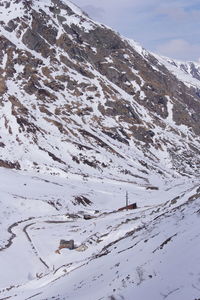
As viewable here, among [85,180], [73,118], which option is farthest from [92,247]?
[73,118]

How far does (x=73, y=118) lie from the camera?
157250mm

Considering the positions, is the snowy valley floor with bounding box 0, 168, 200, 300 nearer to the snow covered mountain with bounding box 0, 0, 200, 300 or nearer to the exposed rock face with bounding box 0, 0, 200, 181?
the snow covered mountain with bounding box 0, 0, 200, 300

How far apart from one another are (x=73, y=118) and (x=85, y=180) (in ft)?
160

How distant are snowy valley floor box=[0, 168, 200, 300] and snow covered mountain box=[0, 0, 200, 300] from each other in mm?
97

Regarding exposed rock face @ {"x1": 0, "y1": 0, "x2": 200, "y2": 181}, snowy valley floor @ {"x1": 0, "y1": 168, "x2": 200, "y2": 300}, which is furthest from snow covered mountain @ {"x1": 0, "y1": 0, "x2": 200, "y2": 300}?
exposed rock face @ {"x1": 0, "y1": 0, "x2": 200, "y2": 181}

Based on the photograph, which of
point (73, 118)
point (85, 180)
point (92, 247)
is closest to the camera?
point (92, 247)

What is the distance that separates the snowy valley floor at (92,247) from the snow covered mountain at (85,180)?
0.32 ft

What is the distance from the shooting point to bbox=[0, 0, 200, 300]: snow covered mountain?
2098 centimetres

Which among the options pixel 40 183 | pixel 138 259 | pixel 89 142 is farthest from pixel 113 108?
pixel 138 259

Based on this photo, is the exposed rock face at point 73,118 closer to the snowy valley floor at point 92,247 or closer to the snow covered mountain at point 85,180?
the snow covered mountain at point 85,180

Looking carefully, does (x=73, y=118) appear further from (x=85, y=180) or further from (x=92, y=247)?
(x=92, y=247)

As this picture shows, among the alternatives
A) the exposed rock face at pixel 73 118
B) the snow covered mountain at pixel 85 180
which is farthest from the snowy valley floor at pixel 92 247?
the exposed rock face at pixel 73 118

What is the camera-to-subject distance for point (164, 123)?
187m

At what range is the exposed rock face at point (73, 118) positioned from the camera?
129m
